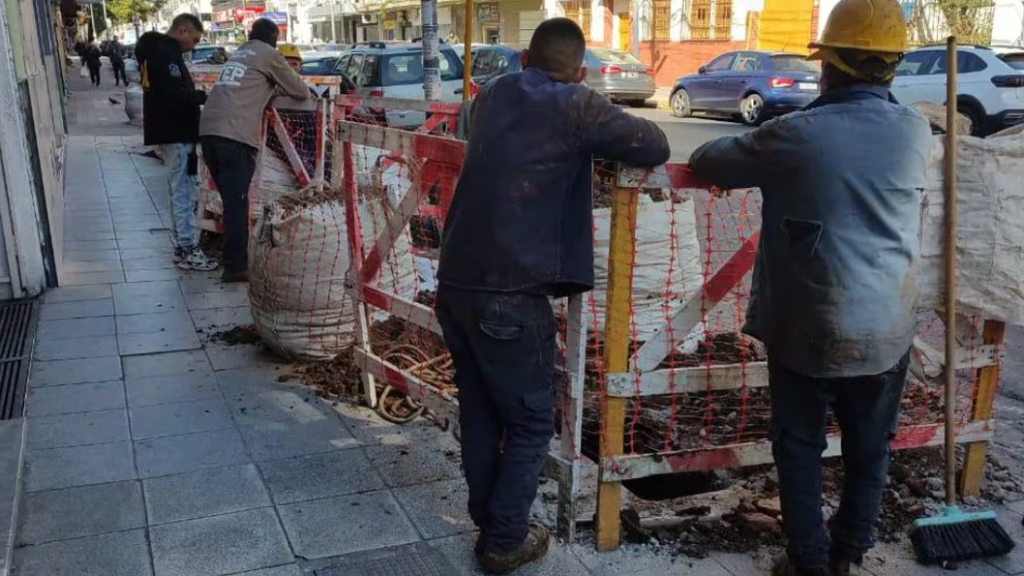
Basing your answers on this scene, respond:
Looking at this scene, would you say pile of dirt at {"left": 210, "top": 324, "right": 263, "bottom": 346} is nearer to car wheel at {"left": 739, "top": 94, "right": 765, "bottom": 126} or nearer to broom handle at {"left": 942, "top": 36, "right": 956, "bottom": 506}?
broom handle at {"left": 942, "top": 36, "right": 956, "bottom": 506}

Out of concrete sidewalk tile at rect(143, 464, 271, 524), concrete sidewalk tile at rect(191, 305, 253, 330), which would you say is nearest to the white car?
concrete sidewalk tile at rect(191, 305, 253, 330)

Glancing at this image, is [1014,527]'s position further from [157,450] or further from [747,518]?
[157,450]

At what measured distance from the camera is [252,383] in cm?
493

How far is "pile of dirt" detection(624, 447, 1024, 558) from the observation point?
339cm

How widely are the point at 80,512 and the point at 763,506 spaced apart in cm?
265

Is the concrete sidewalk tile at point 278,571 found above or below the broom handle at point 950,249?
below

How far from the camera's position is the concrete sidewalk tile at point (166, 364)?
16.7 ft

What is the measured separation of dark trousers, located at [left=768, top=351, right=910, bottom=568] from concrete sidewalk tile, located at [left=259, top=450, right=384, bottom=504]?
167 centimetres

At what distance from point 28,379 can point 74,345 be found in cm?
62

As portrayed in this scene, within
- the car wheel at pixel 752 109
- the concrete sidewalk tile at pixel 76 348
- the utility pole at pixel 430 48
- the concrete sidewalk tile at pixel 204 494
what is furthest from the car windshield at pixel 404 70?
the concrete sidewalk tile at pixel 204 494

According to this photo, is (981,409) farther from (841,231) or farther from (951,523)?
(841,231)

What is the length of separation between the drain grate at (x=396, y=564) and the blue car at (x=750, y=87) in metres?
16.7

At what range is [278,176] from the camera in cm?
731

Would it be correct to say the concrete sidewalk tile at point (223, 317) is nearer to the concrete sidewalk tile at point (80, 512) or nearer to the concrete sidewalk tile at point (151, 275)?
the concrete sidewalk tile at point (151, 275)
